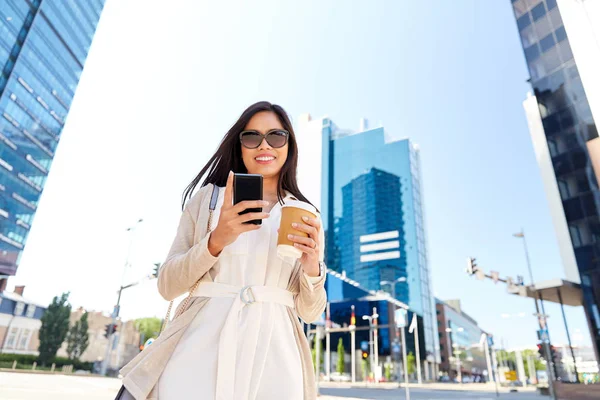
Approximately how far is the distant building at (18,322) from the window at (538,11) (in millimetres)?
58937

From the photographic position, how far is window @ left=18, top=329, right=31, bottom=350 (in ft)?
155

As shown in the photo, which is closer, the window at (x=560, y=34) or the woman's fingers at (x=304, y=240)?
the woman's fingers at (x=304, y=240)

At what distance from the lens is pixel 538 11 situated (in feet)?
84.7

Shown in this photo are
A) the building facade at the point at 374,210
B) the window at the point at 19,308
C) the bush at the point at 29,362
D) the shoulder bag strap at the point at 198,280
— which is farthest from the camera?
the building facade at the point at 374,210

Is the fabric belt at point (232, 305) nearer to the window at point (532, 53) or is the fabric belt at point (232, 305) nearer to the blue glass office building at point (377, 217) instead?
the window at point (532, 53)

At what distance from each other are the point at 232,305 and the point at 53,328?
48.1m

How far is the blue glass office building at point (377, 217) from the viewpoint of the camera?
7488 cm

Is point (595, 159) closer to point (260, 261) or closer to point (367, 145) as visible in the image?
point (260, 261)

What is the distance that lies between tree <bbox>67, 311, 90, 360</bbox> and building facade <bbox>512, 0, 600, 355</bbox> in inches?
1894

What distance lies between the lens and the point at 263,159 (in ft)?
6.07

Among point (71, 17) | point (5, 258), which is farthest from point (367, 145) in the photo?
point (5, 258)

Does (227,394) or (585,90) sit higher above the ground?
(585,90)

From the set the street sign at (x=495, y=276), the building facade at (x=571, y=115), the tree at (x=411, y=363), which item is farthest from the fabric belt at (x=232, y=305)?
the tree at (x=411, y=363)

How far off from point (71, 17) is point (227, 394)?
7754 cm
